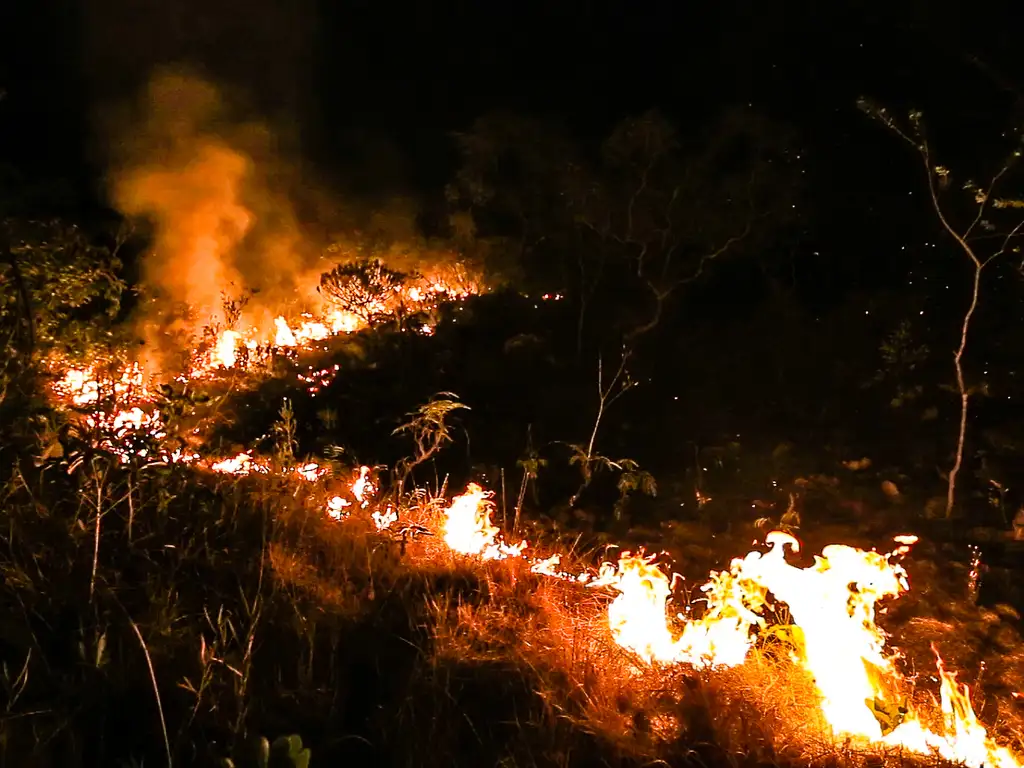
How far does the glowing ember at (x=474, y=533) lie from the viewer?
4121 mm

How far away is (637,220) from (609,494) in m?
3.53

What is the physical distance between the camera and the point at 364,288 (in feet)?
28.3

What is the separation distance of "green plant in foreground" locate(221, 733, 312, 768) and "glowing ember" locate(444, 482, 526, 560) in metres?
1.75

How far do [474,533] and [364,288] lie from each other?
497 cm

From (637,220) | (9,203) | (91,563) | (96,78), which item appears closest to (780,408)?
(637,220)

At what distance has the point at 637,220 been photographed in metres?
7.95

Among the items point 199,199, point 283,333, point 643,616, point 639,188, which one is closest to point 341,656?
point 643,616

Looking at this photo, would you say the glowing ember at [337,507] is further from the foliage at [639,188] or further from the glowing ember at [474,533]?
the foliage at [639,188]

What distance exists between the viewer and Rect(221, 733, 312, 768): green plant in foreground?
7.38 feet

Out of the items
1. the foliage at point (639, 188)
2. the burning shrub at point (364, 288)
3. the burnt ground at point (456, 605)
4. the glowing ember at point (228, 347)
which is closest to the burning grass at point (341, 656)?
the burnt ground at point (456, 605)

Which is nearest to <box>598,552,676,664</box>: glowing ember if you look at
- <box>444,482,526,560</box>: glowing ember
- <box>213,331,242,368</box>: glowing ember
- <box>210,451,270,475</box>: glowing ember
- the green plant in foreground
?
<box>444,482,526,560</box>: glowing ember

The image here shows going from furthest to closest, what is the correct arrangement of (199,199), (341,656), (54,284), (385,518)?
(199,199), (54,284), (385,518), (341,656)

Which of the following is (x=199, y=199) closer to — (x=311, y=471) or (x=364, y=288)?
(x=364, y=288)

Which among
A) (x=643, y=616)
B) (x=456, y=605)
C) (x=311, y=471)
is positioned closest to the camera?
(x=643, y=616)
